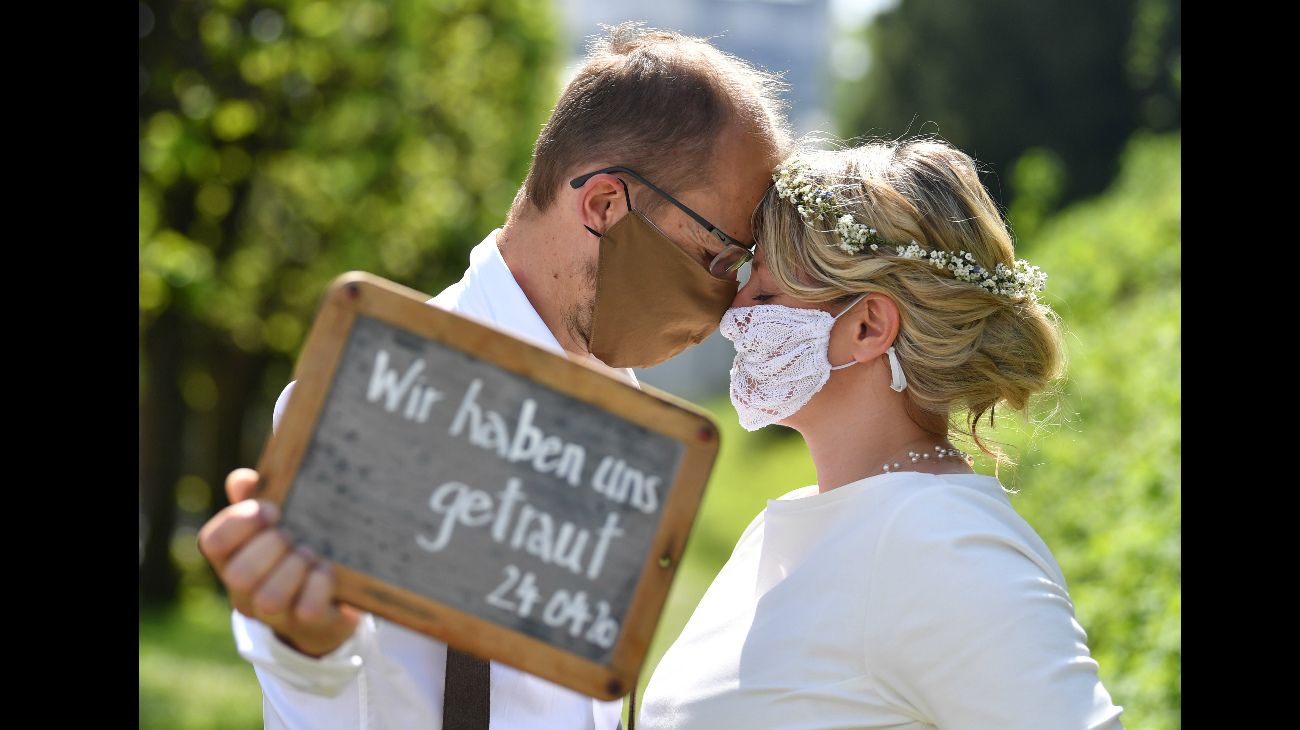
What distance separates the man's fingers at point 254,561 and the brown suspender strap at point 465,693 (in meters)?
0.88

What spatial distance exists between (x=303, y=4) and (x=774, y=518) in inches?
381

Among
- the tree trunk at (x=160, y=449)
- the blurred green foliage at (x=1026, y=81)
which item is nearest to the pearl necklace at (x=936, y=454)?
the tree trunk at (x=160, y=449)

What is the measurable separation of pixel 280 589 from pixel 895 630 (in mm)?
1376

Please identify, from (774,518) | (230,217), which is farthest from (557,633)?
(230,217)

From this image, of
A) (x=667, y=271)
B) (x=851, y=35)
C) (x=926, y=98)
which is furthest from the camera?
(x=851, y=35)

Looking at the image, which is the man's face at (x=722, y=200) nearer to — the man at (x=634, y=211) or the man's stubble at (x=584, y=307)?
the man at (x=634, y=211)

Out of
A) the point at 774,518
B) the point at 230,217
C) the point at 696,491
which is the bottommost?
the point at 230,217

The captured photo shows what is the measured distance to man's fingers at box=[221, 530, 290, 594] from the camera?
1988mm

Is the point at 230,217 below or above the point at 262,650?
below

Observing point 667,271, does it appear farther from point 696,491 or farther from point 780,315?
point 696,491

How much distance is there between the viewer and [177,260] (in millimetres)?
9539

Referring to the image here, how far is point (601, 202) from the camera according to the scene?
3.45 meters

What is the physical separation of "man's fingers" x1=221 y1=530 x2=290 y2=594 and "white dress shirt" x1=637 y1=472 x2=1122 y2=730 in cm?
132

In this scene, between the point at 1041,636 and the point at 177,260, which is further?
the point at 177,260
